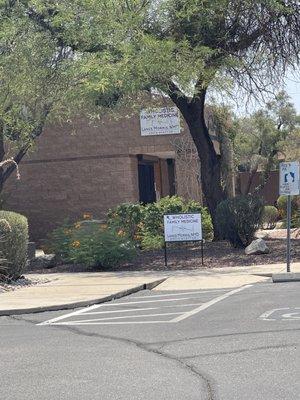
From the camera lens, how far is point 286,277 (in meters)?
14.9

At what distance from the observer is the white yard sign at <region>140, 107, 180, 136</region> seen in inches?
1062

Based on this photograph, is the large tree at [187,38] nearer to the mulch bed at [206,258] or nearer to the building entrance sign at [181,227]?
the building entrance sign at [181,227]

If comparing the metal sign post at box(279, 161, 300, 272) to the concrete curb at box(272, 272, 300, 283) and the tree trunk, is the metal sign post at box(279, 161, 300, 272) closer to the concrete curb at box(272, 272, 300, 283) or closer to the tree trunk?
the concrete curb at box(272, 272, 300, 283)

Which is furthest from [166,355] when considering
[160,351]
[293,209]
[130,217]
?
[293,209]

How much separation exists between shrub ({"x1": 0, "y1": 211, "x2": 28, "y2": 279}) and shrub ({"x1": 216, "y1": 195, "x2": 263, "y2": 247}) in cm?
597

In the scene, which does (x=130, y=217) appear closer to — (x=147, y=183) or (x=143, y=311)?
(x=147, y=183)

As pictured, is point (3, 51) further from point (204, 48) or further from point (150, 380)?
point (150, 380)

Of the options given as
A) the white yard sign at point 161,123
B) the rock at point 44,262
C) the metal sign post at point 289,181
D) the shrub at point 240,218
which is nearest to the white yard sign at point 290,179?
the metal sign post at point 289,181

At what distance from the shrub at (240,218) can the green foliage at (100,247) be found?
9.34ft

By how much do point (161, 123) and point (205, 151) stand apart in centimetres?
555

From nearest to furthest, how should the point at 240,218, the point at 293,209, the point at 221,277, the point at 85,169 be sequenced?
the point at 221,277
the point at 240,218
the point at 293,209
the point at 85,169

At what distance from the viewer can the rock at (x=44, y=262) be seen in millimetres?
20219

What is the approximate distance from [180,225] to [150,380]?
11367 mm

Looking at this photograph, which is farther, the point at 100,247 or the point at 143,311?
the point at 100,247
